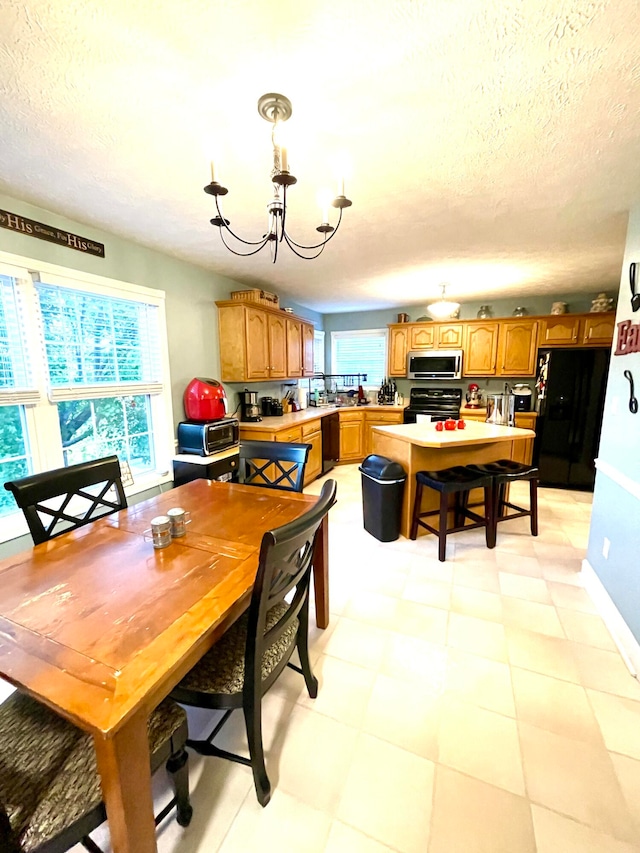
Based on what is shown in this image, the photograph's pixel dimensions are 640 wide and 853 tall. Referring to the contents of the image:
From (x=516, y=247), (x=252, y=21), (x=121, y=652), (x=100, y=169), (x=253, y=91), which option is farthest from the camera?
(x=516, y=247)

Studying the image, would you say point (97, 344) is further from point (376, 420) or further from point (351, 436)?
point (376, 420)

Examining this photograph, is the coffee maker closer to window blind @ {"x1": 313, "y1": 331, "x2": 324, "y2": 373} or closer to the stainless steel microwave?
window blind @ {"x1": 313, "y1": 331, "x2": 324, "y2": 373}

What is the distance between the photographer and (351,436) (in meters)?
5.48

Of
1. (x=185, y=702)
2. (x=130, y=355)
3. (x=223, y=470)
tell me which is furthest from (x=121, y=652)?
(x=130, y=355)

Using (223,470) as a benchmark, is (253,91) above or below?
above

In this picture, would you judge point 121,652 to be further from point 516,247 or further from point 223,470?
point 516,247

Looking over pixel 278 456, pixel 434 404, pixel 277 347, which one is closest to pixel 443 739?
pixel 278 456

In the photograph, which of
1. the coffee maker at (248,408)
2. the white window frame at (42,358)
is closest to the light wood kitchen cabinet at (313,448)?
the coffee maker at (248,408)

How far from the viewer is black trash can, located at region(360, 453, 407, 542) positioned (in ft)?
9.52

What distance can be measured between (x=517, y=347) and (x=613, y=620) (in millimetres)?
3708

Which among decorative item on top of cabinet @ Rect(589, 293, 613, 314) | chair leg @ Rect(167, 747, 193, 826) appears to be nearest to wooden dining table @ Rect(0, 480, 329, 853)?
chair leg @ Rect(167, 747, 193, 826)

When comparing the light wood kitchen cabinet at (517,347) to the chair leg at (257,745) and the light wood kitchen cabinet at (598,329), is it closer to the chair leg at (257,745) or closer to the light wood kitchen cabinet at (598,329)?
the light wood kitchen cabinet at (598,329)

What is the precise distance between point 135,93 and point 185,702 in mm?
2145

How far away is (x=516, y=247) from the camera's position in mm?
2848
